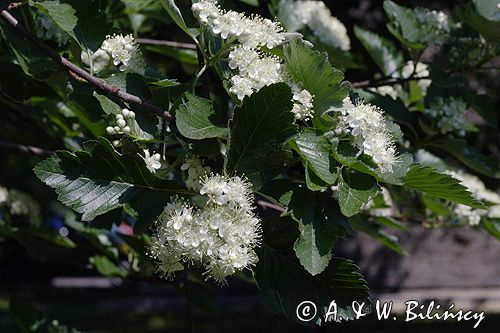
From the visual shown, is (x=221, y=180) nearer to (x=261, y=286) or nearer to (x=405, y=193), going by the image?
(x=261, y=286)

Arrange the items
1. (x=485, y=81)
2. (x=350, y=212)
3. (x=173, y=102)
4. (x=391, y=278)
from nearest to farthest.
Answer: (x=350, y=212), (x=173, y=102), (x=485, y=81), (x=391, y=278)

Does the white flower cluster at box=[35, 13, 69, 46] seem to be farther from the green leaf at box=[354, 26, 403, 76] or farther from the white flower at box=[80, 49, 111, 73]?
the green leaf at box=[354, 26, 403, 76]

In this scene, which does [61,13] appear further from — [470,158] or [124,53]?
[470,158]

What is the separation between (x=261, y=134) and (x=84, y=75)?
0.49 meters

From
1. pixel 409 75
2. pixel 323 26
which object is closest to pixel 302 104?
pixel 409 75

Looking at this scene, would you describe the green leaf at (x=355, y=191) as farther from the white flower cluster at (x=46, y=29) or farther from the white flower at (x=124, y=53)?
the white flower cluster at (x=46, y=29)

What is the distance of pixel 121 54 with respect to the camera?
1.90 metres

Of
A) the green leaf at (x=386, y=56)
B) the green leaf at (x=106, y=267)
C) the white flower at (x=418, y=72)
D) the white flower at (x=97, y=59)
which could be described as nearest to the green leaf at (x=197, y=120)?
the white flower at (x=97, y=59)

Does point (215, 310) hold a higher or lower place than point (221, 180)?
lower

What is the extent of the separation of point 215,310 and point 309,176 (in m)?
1.71

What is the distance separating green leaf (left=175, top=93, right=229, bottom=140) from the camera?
158 cm

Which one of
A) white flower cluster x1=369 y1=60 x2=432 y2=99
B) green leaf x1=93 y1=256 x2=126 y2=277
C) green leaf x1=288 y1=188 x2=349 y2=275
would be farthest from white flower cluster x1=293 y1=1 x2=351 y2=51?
green leaf x1=288 y1=188 x2=349 y2=275

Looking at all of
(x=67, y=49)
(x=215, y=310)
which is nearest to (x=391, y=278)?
(x=215, y=310)

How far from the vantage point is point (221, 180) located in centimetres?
157
